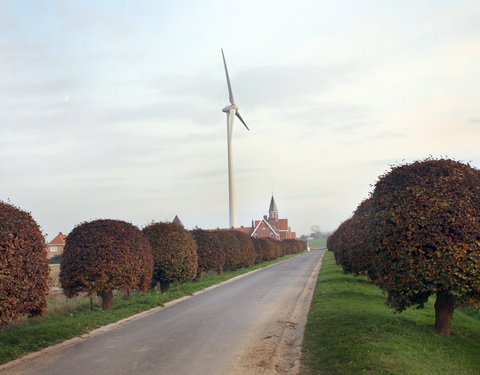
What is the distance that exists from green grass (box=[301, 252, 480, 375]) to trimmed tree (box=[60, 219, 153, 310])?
246 inches

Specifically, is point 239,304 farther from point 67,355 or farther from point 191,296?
point 67,355

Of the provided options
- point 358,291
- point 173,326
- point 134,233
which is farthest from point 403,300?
point 134,233

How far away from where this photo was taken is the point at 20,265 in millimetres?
8664

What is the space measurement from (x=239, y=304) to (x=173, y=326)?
166 inches

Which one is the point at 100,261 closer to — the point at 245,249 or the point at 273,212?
the point at 245,249

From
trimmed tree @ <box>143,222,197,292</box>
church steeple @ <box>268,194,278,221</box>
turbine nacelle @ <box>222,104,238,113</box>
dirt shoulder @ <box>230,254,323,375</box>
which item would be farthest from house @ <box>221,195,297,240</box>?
dirt shoulder @ <box>230,254,323,375</box>

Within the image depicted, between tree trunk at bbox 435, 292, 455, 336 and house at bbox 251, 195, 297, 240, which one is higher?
house at bbox 251, 195, 297, 240

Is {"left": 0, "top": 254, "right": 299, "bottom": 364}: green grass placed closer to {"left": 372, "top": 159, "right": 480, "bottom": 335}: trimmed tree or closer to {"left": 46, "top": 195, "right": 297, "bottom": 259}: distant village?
{"left": 372, "top": 159, "right": 480, "bottom": 335}: trimmed tree

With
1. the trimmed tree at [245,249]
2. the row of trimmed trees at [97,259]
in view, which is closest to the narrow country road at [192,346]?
the row of trimmed trees at [97,259]

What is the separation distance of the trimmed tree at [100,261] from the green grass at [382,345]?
6239 mm

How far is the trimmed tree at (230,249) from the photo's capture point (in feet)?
106

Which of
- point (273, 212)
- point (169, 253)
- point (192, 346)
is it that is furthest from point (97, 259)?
point (273, 212)

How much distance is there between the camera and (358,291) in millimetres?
16938

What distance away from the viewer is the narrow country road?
7637 millimetres
